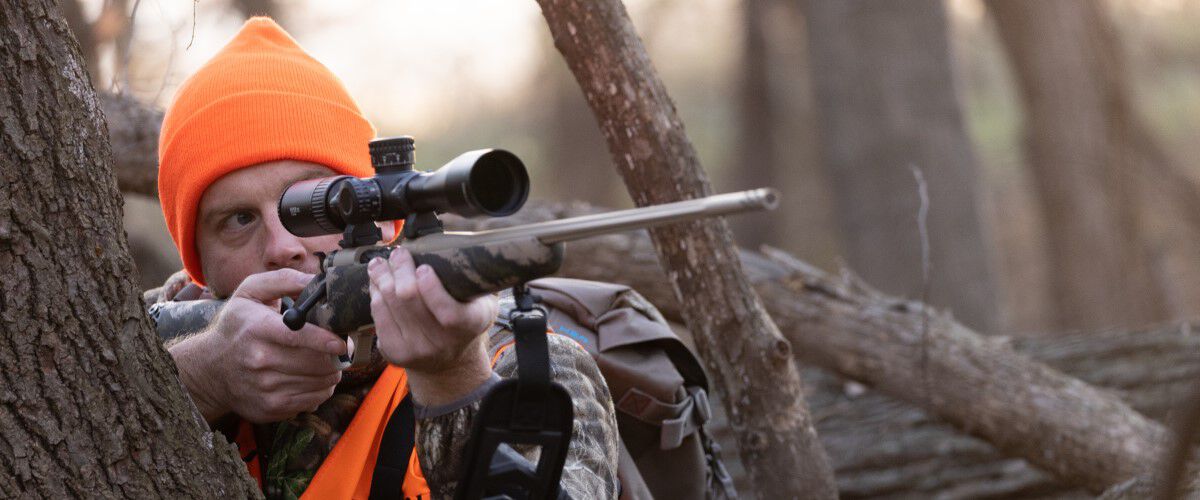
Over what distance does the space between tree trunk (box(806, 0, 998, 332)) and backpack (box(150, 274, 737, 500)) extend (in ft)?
22.7

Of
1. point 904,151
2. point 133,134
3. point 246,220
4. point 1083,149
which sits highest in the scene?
point 133,134

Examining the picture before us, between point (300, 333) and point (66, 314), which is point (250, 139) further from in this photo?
point (66, 314)

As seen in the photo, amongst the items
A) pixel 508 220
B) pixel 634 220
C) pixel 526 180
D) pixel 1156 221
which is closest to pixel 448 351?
pixel 526 180

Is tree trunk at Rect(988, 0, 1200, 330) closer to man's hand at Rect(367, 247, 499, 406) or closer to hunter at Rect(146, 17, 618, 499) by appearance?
hunter at Rect(146, 17, 618, 499)

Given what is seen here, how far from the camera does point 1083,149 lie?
1250 cm

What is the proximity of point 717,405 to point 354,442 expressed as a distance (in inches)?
139

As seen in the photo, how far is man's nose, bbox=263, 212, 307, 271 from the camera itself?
285 centimetres

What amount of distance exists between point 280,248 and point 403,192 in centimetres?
67

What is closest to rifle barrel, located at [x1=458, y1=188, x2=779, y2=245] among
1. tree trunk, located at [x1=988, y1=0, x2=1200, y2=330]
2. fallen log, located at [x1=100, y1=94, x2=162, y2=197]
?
fallen log, located at [x1=100, y1=94, x2=162, y2=197]

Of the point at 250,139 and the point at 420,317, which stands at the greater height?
the point at 250,139

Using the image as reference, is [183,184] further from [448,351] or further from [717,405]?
[717,405]

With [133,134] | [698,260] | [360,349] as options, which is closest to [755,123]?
[133,134]

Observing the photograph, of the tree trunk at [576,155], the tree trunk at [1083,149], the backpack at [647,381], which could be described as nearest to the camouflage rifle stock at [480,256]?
the backpack at [647,381]

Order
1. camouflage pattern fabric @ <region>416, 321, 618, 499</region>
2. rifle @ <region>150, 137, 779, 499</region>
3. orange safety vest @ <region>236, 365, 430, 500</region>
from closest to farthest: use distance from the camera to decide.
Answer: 1. rifle @ <region>150, 137, 779, 499</region>
2. camouflage pattern fabric @ <region>416, 321, 618, 499</region>
3. orange safety vest @ <region>236, 365, 430, 500</region>
